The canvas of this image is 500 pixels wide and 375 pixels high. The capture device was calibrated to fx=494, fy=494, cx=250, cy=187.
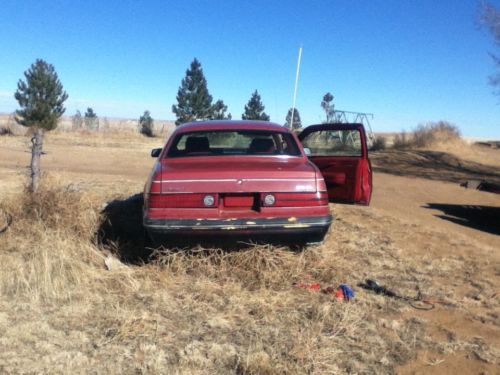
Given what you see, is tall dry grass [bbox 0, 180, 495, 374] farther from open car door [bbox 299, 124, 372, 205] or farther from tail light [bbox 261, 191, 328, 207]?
open car door [bbox 299, 124, 372, 205]

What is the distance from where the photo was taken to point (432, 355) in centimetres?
321

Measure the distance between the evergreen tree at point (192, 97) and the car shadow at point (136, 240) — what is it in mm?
42687

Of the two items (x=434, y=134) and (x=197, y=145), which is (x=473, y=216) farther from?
(x=434, y=134)

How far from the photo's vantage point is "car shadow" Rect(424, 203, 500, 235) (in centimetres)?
788

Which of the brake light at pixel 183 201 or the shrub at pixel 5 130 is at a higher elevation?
the shrub at pixel 5 130

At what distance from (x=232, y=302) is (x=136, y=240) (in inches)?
80.4

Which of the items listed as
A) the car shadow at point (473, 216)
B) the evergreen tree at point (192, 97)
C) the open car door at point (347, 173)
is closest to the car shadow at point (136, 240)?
the open car door at point (347, 173)

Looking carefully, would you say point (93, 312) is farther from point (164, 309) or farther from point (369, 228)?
point (369, 228)

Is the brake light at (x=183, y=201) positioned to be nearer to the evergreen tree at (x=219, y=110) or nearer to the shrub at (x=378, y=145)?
the shrub at (x=378, y=145)

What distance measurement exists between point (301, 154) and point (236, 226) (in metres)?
1.29

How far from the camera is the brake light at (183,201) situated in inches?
164

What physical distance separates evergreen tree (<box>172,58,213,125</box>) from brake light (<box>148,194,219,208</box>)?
46003 mm

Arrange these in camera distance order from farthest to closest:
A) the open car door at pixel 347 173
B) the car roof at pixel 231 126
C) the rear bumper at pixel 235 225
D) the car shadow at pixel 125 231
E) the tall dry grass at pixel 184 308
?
1. the open car door at pixel 347 173
2. the car roof at pixel 231 126
3. the car shadow at pixel 125 231
4. the rear bumper at pixel 235 225
5. the tall dry grass at pixel 184 308

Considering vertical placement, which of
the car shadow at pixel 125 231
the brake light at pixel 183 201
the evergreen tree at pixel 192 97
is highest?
the evergreen tree at pixel 192 97
